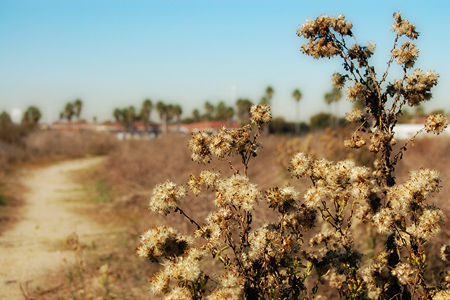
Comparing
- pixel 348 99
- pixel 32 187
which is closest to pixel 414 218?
pixel 348 99

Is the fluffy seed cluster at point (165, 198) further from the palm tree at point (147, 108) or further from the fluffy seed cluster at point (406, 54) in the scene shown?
the palm tree at point (147, 108)

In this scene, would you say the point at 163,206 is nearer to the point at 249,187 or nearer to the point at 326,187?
the point at 249,187

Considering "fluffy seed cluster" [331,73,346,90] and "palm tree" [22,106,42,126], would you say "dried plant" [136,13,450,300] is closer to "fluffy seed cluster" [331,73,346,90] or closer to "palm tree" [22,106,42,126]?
"fluffy seed cluster" [331,73,346,90]

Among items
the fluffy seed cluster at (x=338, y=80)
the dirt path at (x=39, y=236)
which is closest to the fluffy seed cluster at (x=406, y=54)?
the fluffy seed cluster at (x=338, y=80)

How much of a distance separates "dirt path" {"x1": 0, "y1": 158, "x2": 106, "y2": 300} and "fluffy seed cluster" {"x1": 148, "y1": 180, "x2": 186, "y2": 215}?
2.78 m

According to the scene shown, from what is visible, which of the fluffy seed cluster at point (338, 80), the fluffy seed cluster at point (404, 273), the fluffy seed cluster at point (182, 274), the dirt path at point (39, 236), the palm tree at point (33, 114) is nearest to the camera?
the fluffy seed cluster at point (182, 274)

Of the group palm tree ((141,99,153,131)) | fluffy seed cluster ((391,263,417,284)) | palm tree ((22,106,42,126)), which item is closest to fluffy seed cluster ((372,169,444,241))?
fluffy seed cluster ((391,263,417,284))

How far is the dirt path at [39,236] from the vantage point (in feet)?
19.8

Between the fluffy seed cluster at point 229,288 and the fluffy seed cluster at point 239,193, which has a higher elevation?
the fluffy seed cluster at point 239,193

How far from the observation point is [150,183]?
10.1 metres

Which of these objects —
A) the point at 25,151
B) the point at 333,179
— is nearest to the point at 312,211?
the point at 333,179

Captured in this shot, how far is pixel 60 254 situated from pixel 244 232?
6233mm

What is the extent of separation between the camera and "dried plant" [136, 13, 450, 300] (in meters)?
1.73

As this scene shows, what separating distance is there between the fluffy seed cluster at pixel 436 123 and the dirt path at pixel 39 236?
3688 millimetres
